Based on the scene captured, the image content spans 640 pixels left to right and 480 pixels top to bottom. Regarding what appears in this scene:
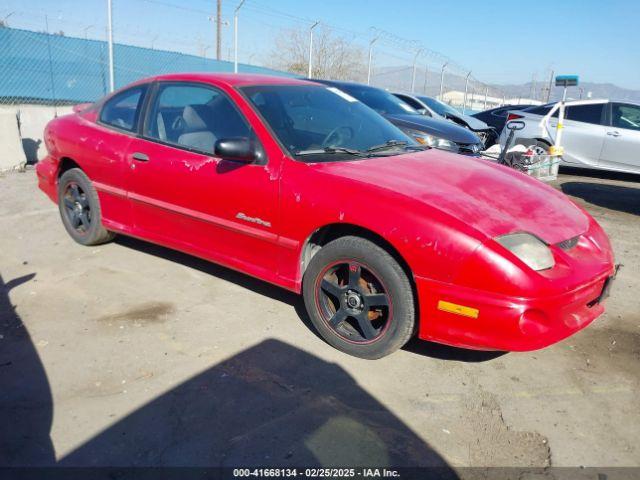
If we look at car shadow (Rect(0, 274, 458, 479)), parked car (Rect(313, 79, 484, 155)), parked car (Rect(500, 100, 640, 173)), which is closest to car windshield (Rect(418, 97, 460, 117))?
parked car (Rect(500, 100, 640, 173))

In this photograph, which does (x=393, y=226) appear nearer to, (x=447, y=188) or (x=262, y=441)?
(x=447, y=188)

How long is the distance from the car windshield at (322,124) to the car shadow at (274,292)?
115cm

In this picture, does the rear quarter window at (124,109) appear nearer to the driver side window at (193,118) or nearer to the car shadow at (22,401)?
the driver side window at (193,118)

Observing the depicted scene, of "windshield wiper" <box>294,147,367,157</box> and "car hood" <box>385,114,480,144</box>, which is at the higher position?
"windshield wiper" <box>294,147,367,157</box>

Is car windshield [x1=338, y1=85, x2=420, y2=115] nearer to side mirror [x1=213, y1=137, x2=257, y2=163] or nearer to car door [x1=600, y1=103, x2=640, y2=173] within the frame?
car door [x1=600, y1=103, x2=640, y2=173]

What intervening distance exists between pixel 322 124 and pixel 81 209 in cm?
246

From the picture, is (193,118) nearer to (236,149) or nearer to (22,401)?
(236,149)

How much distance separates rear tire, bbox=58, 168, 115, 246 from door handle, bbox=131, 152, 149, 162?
714 millimetres

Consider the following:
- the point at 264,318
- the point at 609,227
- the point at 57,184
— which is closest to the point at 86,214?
the point at 57,184

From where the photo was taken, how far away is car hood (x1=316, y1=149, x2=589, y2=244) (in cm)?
285

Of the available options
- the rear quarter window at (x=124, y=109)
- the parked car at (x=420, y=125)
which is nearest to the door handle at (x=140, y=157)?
the rear quarter window at (x=124, y=109)

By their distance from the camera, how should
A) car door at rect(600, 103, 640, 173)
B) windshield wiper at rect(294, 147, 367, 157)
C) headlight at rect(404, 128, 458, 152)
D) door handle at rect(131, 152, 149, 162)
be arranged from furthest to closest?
car door at rect(600, 103, 640, 173) < headlight at rect(404, 128, 458, 152) < door handle at rect(131, 152, 149, 162) < windshield wiper at rect(294, 147, 367, 157)

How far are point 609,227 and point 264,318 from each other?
15.9 ft

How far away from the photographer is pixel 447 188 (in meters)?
3.09
